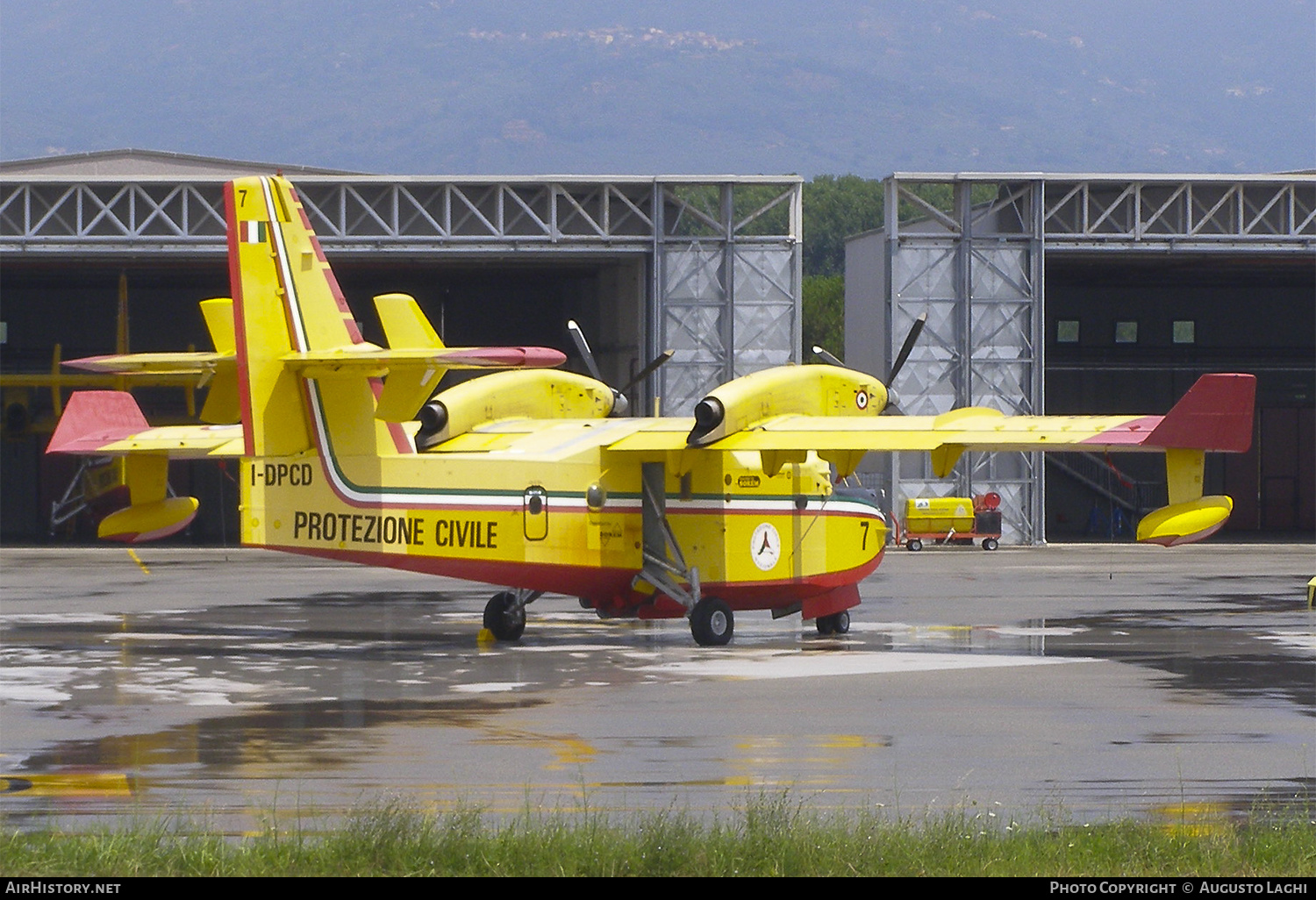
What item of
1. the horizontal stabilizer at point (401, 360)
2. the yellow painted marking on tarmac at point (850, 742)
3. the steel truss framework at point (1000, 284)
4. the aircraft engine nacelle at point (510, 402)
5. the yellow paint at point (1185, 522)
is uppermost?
the steel truss framework at point (1000, 284)

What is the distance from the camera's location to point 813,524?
77.3 ft

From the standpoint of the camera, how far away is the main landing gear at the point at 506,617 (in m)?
22.8

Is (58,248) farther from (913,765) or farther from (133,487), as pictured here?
(913,765)

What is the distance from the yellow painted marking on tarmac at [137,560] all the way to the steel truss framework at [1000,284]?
69.0ft

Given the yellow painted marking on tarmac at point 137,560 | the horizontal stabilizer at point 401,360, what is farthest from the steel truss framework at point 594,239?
the horizontal stabilizer at point 401,360

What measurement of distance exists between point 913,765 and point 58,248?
126ft

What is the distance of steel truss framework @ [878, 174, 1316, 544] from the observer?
47.3 meters

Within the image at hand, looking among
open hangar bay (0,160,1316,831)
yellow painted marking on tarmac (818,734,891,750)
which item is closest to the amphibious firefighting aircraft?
open hangar bay (0,160,1316,831)

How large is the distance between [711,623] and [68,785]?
11.4 metres

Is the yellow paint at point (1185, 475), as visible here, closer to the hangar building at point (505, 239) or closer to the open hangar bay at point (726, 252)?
the open hangar bay at point (726, 252)

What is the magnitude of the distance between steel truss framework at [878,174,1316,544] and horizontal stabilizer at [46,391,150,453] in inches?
1042

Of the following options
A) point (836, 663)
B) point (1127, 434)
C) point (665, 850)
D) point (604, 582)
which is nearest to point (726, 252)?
point (604, 582)

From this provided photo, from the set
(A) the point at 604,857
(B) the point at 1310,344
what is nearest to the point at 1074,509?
(B) the point at 1310,344

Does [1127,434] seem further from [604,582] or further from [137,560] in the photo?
[137,560]
